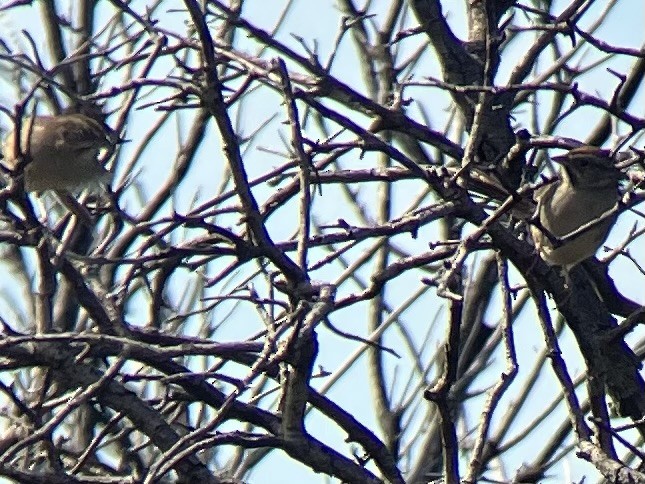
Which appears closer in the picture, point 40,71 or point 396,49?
point 40,71

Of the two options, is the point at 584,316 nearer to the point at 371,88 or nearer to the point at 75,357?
the point at 75,357

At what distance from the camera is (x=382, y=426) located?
7.30m

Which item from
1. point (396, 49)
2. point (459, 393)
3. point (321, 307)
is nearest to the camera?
point (321, 307)

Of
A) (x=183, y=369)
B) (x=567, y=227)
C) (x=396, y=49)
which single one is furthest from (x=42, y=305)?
(x=396, y=49)

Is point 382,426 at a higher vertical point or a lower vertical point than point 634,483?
higher

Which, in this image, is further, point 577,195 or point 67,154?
point 67,154

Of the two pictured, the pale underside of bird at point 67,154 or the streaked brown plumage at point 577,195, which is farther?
the pale underside of bird at point 67,154

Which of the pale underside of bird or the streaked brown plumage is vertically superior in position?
the pale underside of bird

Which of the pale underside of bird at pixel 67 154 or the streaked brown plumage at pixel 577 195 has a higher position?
the pale underside of bird at pixel 67 154

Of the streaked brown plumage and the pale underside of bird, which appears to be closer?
the streaked brown plumage

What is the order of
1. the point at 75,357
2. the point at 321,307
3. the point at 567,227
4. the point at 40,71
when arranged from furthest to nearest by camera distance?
the point at 567,227, the point at 75,357, the point at 40,71, the point at 321,307

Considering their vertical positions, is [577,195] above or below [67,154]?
below

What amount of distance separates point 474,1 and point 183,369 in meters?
2.21

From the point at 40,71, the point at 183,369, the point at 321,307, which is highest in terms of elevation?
the point at 40,71
